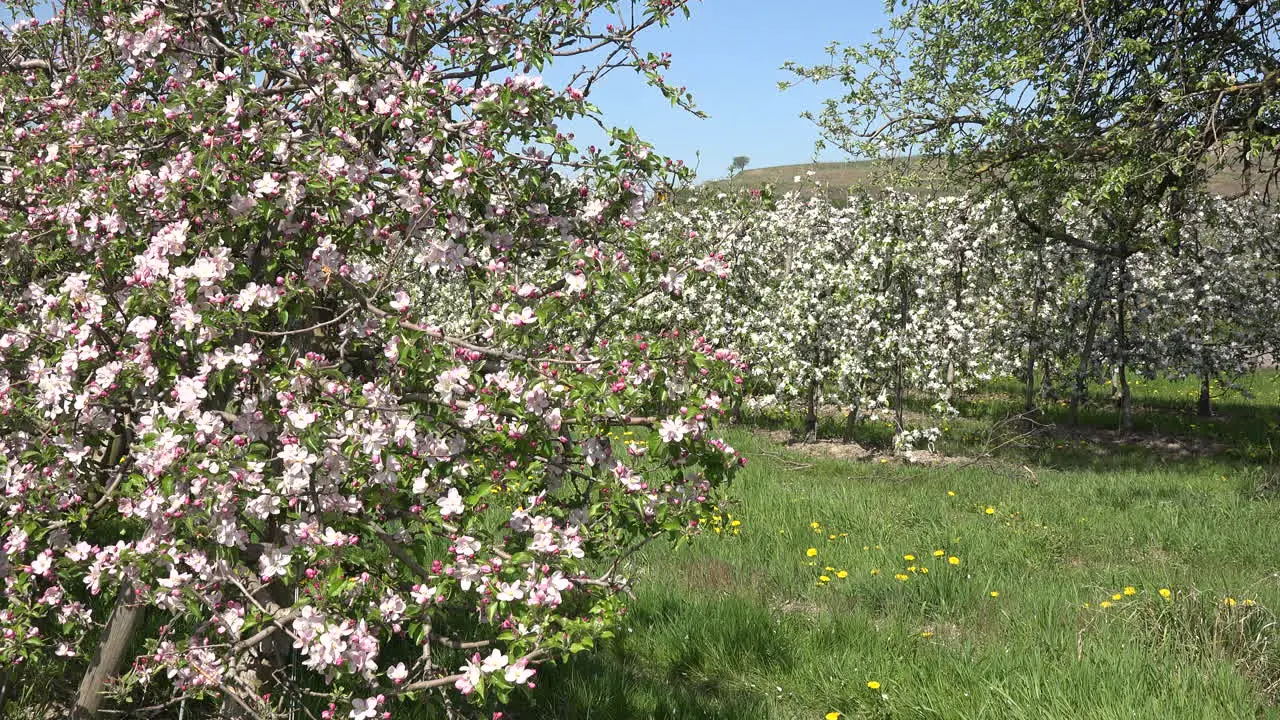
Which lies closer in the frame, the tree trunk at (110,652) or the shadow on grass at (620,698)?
the tree trunk at (110,652)

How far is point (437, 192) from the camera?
3.26 m

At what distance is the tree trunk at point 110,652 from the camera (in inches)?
141

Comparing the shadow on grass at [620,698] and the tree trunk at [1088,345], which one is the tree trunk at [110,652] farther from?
the tree trunk at [1088,345]

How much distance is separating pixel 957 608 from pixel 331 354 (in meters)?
4.03

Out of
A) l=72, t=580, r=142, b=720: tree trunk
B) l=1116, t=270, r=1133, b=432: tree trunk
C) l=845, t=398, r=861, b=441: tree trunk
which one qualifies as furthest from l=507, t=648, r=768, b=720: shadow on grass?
l=1116, t=270, r=1133, b=432: tree trunk

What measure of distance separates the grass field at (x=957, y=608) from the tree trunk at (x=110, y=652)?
1731 millimetres

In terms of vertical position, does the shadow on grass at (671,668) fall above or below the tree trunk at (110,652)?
below

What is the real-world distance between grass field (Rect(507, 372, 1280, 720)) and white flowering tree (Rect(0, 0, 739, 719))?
812 mm

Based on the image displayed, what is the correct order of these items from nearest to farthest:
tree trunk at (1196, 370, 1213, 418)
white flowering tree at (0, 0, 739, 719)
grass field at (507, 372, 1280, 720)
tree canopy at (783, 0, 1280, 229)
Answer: white flowering tree at (0, 0, 739, 719) < grass field at (507, 372, 1280, 720) < tree canopy at (783, 0, 1280, 229) < tree trunk at (1196, 370, 1213, 418)

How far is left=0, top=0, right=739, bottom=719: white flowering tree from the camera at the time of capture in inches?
112

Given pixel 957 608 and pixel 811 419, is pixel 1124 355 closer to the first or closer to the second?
pixel 811 419

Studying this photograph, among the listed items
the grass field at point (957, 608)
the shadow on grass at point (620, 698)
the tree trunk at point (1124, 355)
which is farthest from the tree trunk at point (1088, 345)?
the shadow on grass at point (620, 698)

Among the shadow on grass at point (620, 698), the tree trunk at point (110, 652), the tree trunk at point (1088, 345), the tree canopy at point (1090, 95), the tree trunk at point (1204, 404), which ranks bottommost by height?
the shadow on grass at point (620, 698)

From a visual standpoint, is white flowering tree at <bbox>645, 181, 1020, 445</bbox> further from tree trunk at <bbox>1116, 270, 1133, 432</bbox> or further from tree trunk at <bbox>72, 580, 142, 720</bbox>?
tree trunk at <bbox>72, 580, 142, 720</bbox>
